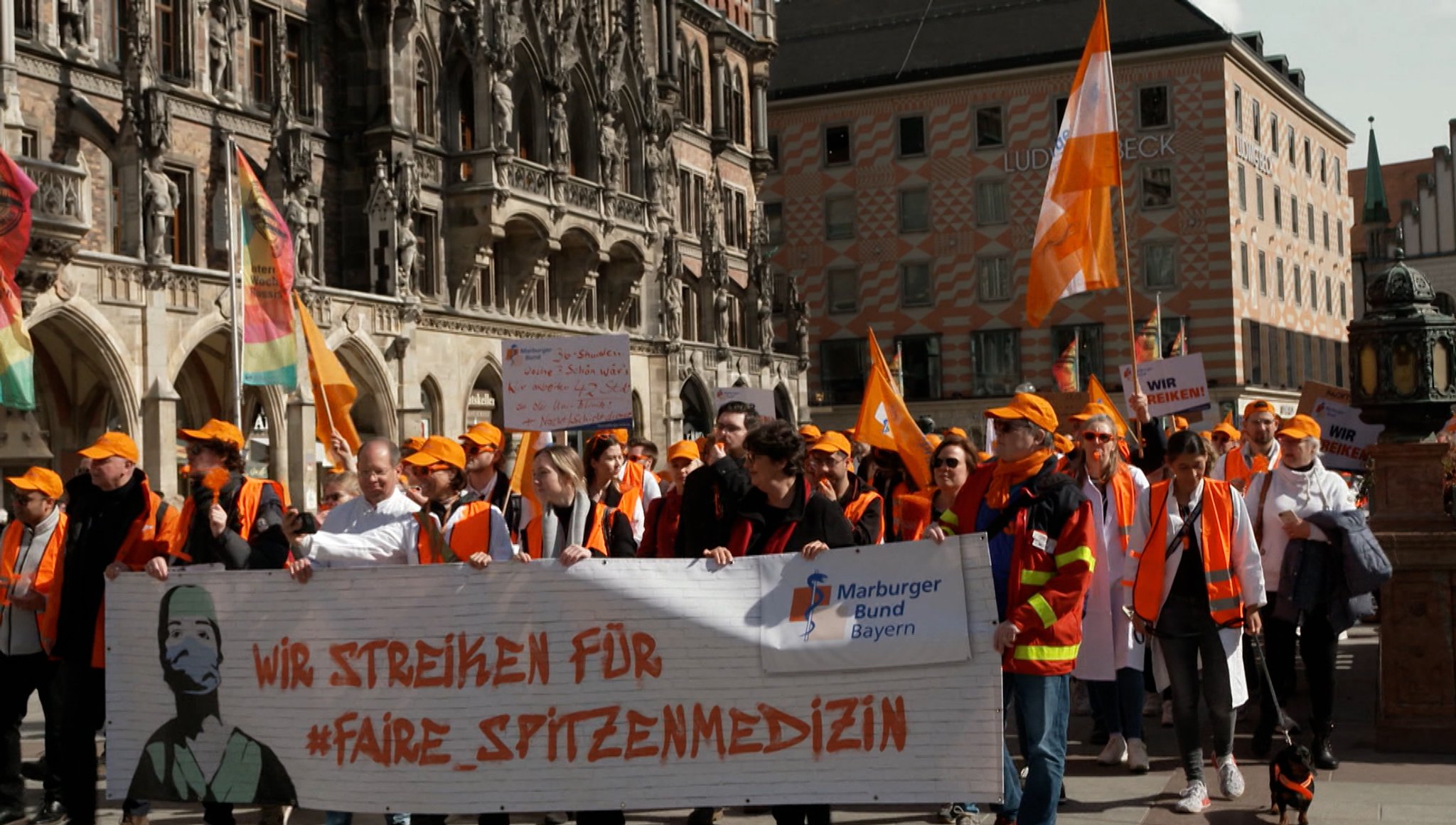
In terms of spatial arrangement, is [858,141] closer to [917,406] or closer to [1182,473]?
[917,406]

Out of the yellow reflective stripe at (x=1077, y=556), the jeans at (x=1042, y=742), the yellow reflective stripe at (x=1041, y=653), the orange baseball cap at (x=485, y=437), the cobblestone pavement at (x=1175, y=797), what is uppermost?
the orange baseball cap at (x=485, y=437)

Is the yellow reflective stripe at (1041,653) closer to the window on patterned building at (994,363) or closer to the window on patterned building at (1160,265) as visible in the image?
the window on patterned building at (1160,265)

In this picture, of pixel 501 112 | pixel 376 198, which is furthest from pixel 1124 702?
pixel 501 112

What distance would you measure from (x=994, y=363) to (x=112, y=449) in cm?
5305

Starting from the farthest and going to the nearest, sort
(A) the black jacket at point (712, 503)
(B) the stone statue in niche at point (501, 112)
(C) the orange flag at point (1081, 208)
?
1. (B) the stone statue in niche at point (501, 112)
2. (C) the orange flag at point (1081, 208)
3. (A) the black jacket at point (712, 503)

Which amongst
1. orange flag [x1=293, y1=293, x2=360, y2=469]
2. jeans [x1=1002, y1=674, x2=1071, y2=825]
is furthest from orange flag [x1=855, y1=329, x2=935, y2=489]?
jeans [x1=1002, y1=674, x2=1071, y2=825]

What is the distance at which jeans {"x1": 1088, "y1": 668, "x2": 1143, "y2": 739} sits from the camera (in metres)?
9.20

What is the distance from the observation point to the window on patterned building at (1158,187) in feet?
189

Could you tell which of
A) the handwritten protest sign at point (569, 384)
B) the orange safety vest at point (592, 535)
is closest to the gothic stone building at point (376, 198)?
the handwritten protest sign at point (569, 384)

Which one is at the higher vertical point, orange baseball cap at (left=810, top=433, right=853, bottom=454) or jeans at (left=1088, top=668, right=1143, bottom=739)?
orange baseball cap at (left=810, top=433, right=853, bottom=454)

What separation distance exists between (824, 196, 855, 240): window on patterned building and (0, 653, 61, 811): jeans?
53997 millimetres

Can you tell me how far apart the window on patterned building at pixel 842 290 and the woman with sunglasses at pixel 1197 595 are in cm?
5369

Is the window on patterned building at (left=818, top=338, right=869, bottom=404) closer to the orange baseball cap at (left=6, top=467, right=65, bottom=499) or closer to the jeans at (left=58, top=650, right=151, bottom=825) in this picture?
the orange baseball cap at (left=6, top=467, right=65, bottom=499)

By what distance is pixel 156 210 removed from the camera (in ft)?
86.8
